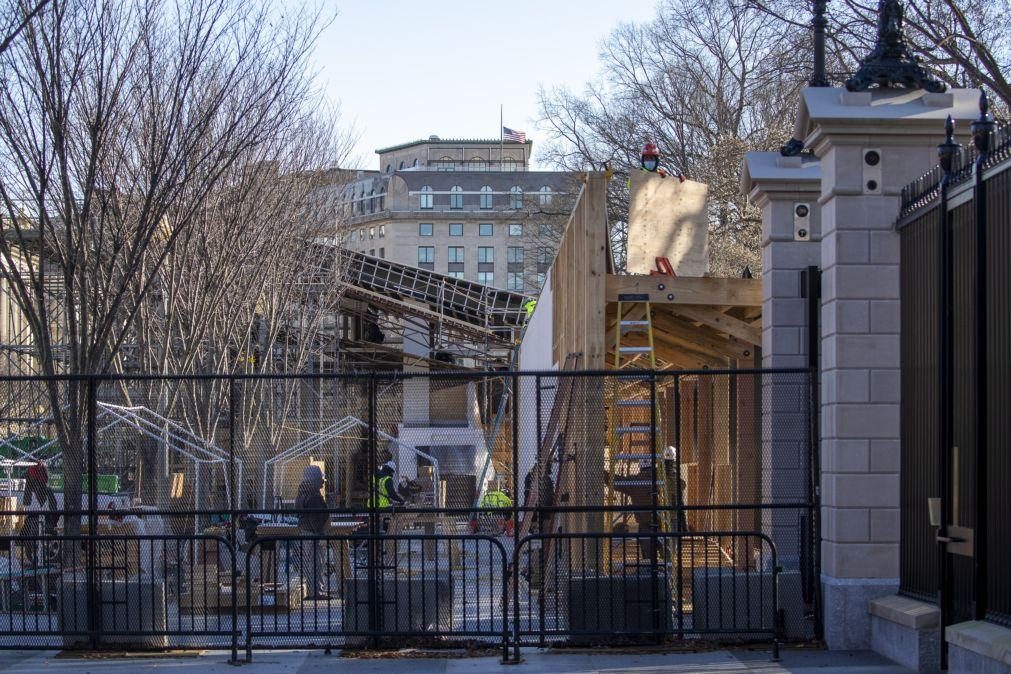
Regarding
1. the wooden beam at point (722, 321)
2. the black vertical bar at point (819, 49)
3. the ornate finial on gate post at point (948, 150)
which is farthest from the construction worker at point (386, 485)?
the black vertical bar at point (819, 49)

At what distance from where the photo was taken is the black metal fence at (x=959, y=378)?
8844 millimetres

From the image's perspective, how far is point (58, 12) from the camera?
12242 mm

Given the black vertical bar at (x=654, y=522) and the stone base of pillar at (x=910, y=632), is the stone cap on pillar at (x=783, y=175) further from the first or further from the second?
the stone base of pillar at (x=910, y=632)

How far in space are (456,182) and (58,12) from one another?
92.1 metres

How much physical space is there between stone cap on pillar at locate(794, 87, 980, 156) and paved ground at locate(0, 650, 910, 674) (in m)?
4.52

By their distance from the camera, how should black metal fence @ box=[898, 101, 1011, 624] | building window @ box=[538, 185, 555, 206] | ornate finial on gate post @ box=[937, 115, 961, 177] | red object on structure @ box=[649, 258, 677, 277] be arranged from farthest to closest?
1. building window @ box=[538, 185, 555, 206]
2. red object on structure @ box=[649, 258, 677, 277]
3. ornate finial on gate post @ box=[937, 115, 961, 177]
4. black metal fence @ box=[898, 101, 1011, 624]

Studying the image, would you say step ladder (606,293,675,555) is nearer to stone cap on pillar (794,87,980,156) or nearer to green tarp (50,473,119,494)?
stone cap on pillar (794,87,980,156)

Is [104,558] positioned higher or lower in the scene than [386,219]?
lower

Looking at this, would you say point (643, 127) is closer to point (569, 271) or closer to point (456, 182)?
point (569, 271)

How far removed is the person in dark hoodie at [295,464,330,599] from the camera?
11508 mm

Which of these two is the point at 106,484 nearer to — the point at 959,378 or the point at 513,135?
the point at 959,378

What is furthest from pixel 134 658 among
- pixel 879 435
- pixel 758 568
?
pixel 879 435

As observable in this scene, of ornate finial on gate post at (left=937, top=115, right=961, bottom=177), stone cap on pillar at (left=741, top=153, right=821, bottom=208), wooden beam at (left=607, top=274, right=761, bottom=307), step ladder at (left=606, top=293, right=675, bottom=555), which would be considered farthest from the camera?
wooden beam at (left=607, top=274, right=761, bottom=307)

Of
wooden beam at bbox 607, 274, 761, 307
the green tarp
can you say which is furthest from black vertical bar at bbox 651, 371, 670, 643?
the green tarp
